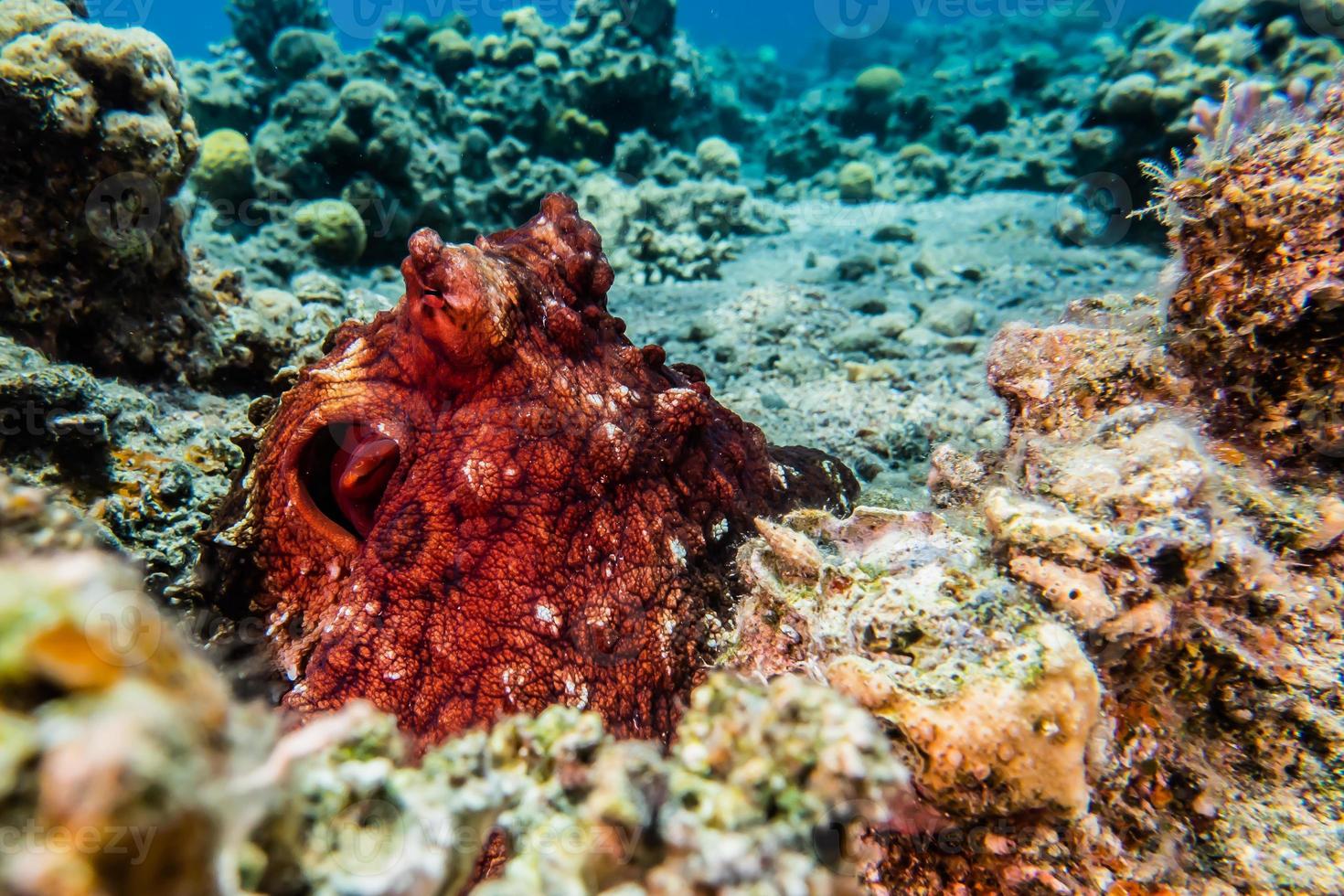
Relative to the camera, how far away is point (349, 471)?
232 cm

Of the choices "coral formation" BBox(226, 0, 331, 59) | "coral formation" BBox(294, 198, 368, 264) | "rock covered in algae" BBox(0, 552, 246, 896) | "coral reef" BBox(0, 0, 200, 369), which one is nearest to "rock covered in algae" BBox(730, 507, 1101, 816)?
"rock covered in algae" BBox(0, 552, 246, 896)

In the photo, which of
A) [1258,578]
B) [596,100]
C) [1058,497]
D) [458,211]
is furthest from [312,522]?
[596,100]

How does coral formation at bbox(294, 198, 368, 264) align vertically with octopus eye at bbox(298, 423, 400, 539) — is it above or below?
above

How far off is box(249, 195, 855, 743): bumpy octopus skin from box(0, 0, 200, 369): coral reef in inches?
83.0

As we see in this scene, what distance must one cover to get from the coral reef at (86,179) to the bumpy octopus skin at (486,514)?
6.92 feet

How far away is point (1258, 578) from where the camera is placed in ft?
6.27

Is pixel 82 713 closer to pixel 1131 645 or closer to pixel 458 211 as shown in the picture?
pixel 1131 645

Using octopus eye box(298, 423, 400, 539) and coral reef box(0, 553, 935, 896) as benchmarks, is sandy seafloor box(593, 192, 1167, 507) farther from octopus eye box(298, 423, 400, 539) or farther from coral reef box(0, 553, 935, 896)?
coral reef box(0, 553, 935, 896)

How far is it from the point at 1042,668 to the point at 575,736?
110 centimetres

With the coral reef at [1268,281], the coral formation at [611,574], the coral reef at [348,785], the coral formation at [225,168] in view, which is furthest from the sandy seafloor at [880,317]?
the coral formation at [225,168]

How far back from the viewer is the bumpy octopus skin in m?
2.12

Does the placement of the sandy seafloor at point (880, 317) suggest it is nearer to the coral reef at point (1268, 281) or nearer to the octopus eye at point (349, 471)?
the coral reef at point (1268, 281)

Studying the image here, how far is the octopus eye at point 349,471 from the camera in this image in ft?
7.66

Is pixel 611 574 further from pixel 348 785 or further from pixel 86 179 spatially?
pixel 86 179
